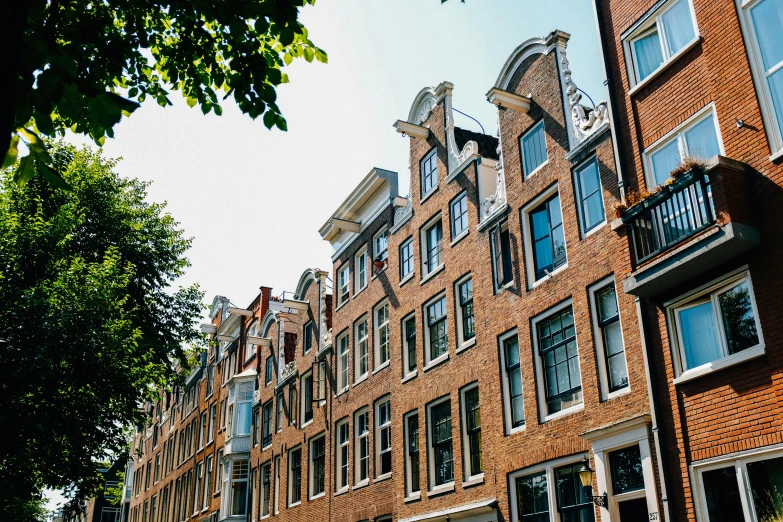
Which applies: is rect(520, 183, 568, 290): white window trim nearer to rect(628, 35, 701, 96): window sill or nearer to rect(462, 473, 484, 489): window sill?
rect(628, 35, 701, 96): window sill

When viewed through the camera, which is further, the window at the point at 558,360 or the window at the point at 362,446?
the window at the point at 362,446

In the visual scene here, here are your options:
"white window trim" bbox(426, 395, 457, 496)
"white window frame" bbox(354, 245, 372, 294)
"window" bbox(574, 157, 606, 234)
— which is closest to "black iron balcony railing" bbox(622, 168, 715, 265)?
"window" bbox(574, 157, 606, 234)

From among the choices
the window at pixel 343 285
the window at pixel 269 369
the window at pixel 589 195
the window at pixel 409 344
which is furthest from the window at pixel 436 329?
the window at pixel 269 369

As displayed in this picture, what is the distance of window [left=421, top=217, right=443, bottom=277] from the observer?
23906mm

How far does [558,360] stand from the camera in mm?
17094

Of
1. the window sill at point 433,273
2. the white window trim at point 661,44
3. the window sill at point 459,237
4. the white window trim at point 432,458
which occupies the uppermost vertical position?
the white window trim at point 661,44

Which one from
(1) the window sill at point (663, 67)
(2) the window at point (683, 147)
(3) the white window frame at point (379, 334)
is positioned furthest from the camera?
(3) the white window frame at point (379, 334)

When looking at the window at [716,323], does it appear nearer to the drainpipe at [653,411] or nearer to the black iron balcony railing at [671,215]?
A: the drainpipe at [653,411]

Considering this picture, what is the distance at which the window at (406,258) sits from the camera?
25587 millimetres

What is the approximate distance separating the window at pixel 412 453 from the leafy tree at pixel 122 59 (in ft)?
50.3

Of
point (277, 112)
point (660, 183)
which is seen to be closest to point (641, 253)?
point (660, 183)

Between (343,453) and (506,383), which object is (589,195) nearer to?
(506,383)

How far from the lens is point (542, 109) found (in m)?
19.1

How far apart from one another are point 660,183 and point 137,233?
20619 millimetres
